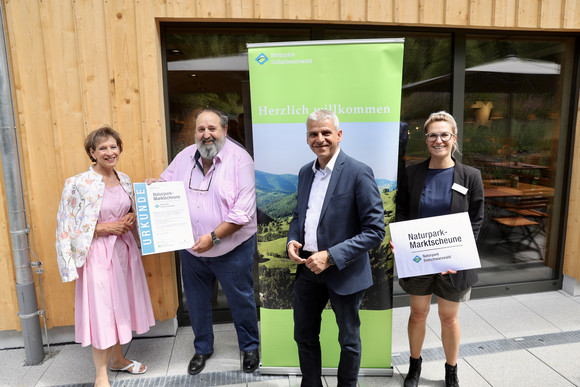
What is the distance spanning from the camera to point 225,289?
9.46 feet

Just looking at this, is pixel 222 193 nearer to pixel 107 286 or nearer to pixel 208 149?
pixel 208 149

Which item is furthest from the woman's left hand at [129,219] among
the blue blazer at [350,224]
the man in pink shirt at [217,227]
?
the blue blazer at [350,224]

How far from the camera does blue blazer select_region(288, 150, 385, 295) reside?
81.1 inches

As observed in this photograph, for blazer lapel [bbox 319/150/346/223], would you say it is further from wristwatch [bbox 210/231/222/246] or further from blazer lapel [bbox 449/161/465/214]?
wristwatch [bbox 210/231/222/246]

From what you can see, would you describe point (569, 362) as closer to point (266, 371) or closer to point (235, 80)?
point (266, 371)

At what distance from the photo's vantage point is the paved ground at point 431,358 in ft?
9.03

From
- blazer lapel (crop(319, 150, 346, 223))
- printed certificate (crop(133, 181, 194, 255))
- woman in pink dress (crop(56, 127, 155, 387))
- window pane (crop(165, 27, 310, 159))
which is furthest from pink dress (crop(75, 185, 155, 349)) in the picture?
blazer lapel (crop(319, 150, 346, 223))

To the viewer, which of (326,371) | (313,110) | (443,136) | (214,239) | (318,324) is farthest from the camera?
(326,371)

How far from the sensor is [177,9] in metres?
3.06

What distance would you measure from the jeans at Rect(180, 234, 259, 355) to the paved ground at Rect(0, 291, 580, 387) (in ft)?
0.80

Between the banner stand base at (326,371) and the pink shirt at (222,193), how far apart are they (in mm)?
986

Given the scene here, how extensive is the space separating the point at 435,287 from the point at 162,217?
A: 1943mm

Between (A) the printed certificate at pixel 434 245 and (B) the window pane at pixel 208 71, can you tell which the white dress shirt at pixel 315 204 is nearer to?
(A) the printed certificate at pixel 434 245

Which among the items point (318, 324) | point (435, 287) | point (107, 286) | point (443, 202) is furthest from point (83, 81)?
point (435, 287)
